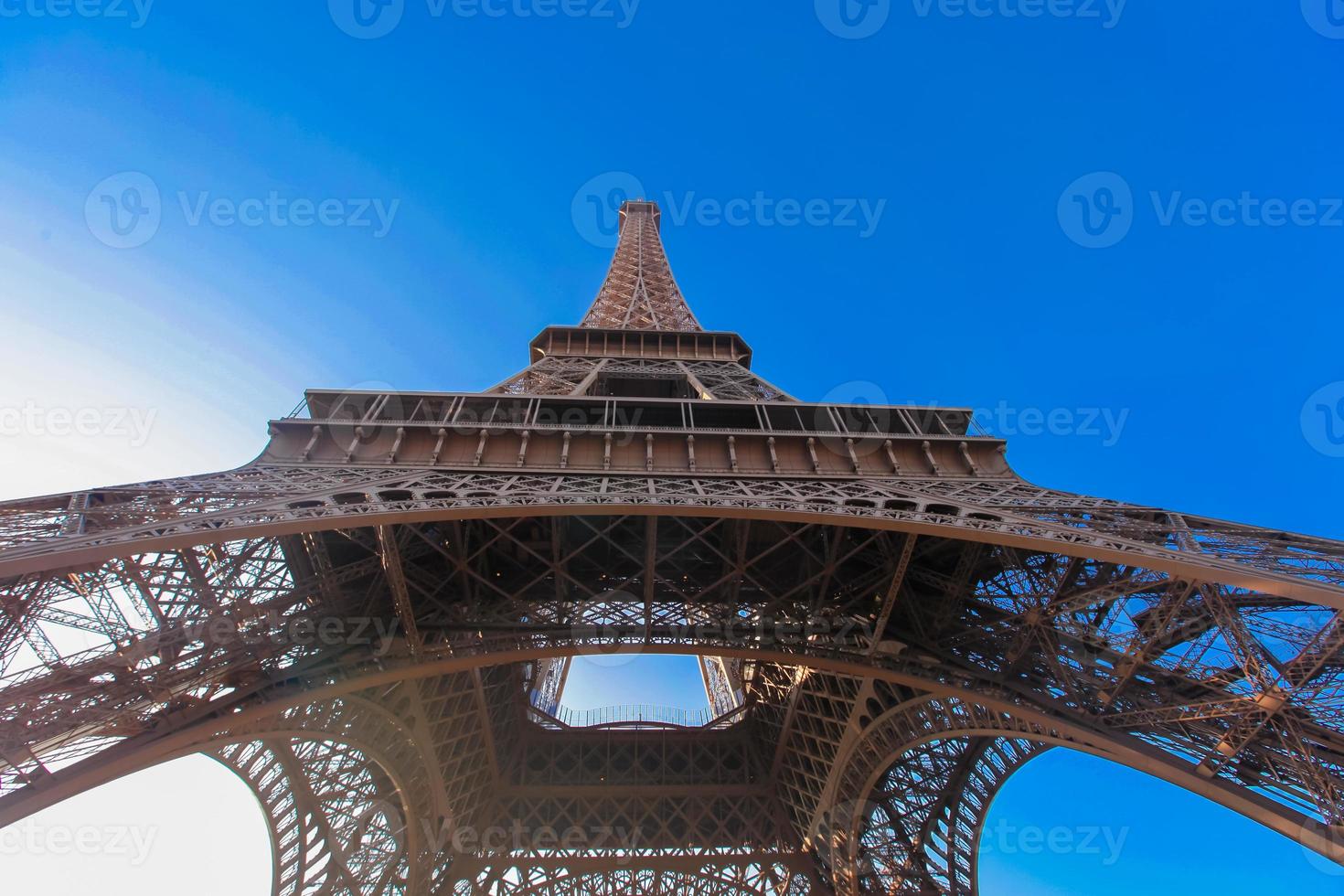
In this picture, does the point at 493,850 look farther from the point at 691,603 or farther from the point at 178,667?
the point at 178,667

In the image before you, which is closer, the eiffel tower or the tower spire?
the eiffel tower

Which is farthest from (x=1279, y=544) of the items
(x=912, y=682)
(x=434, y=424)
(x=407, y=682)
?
(x=407, y=682)

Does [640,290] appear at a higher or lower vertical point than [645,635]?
higher

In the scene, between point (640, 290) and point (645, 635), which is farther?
point (640, 290)

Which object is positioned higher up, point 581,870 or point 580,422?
point 580,422

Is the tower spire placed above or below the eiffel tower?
above
